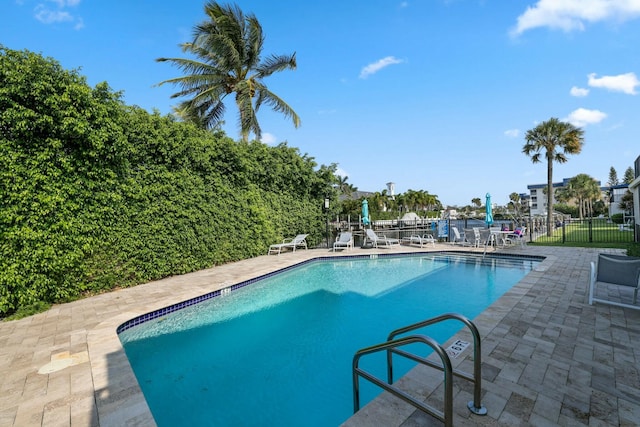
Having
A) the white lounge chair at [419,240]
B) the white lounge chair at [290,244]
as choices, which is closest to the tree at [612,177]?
the white lounge chair at [419,240]

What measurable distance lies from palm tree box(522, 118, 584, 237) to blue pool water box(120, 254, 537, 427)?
12.9 meters

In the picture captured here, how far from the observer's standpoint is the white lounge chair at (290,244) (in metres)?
13.4

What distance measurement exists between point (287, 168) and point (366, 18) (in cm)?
712

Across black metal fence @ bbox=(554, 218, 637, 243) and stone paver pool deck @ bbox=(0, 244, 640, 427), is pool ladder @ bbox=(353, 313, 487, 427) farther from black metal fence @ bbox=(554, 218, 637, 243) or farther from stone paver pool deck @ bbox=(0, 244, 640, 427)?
black metal fence @ bbox=(554, 218, 637, 243)

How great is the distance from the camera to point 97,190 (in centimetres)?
697

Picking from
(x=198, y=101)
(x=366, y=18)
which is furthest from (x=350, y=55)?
(x=198, y=101)

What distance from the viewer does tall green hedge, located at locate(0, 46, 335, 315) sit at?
5.54 metres

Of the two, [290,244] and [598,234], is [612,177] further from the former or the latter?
[290,244]

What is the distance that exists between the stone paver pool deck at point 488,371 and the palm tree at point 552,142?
53.7 feet

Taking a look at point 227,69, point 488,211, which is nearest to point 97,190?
point 227,69

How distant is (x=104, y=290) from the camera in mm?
7375

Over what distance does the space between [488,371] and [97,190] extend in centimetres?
861

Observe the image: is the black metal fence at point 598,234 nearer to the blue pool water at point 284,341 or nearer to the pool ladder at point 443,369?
the blue pool water at point 284,341

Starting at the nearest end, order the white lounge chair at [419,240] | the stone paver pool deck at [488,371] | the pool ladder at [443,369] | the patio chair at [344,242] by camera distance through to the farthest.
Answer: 1. the pool ladder at [443,369]
2. the stone paver pool deck at [488,371]
3. the patio chair at [344,242]
4. the white lounge chair at [419,240]
